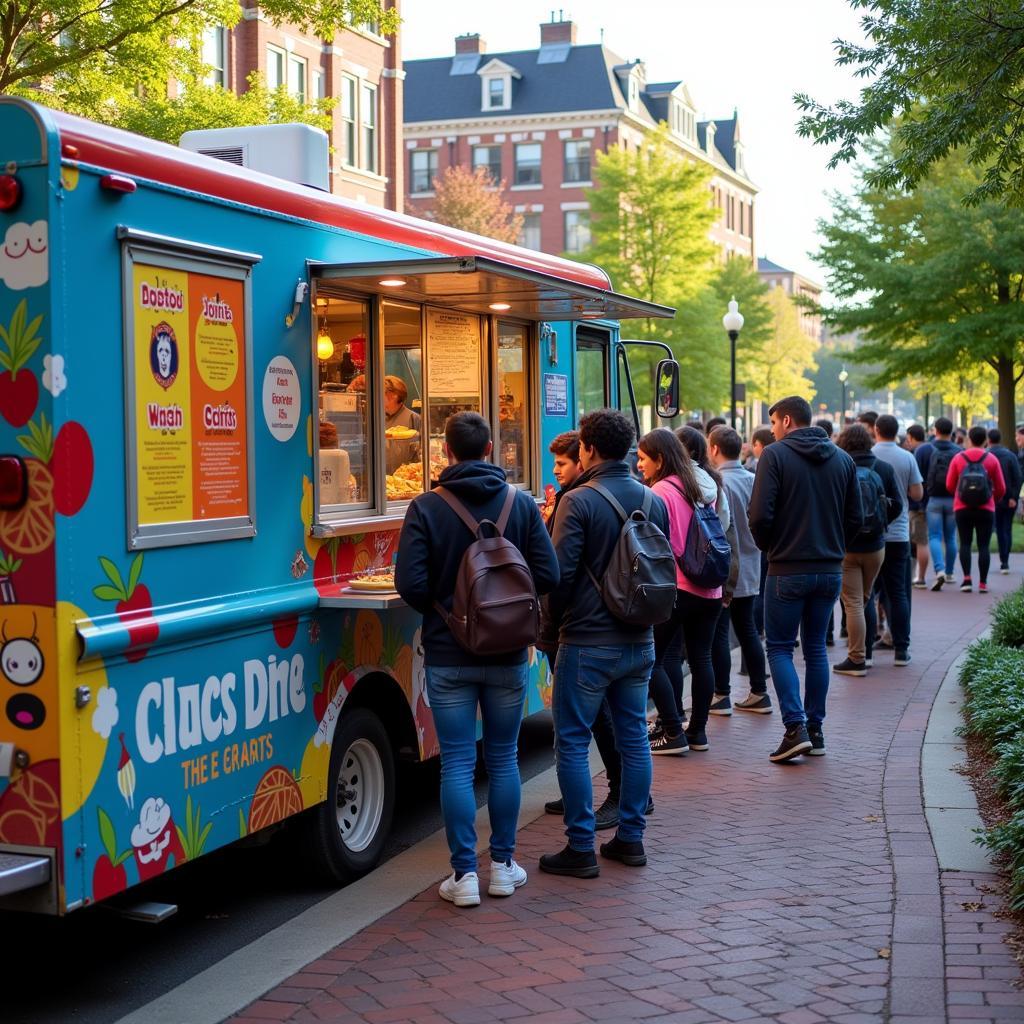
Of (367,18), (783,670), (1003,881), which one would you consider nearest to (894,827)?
(1003,881)

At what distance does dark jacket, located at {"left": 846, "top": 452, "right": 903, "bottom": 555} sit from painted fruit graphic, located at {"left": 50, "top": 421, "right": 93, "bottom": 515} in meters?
7.28

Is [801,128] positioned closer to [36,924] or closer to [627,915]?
[627,915]

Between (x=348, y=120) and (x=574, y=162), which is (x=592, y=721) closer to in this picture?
(x=348, y=120)

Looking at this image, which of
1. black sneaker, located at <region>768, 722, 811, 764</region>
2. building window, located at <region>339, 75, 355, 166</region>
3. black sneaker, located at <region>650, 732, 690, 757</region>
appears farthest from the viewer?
building window, located at <region>339, 75, 355, 166</region>

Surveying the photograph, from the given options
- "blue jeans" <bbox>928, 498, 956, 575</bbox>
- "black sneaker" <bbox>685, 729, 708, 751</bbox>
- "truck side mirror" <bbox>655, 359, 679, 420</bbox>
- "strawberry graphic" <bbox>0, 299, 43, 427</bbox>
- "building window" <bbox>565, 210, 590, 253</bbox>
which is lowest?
"black sneaker" <bbox>685, 729, 708, 751</bbox>

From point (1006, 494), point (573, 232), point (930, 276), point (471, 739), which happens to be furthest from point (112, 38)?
point (573, 232)

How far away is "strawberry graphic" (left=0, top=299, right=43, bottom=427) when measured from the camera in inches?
169

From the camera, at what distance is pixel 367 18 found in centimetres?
1502

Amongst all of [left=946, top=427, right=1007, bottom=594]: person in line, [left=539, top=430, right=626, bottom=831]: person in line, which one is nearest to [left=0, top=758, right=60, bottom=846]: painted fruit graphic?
[left=539, top=430, right=626, bottom=831]: person in line

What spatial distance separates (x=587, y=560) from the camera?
5.98 m

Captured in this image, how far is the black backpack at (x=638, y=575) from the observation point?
5.84 meters

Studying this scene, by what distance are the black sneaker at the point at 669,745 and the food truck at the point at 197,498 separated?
202cm

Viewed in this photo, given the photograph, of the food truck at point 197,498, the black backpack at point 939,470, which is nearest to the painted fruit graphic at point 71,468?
the food truck at point 197,498

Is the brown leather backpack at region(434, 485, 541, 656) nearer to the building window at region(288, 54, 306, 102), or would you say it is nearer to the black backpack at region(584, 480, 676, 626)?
the black backpack at region(584, 480, 676, 626)
